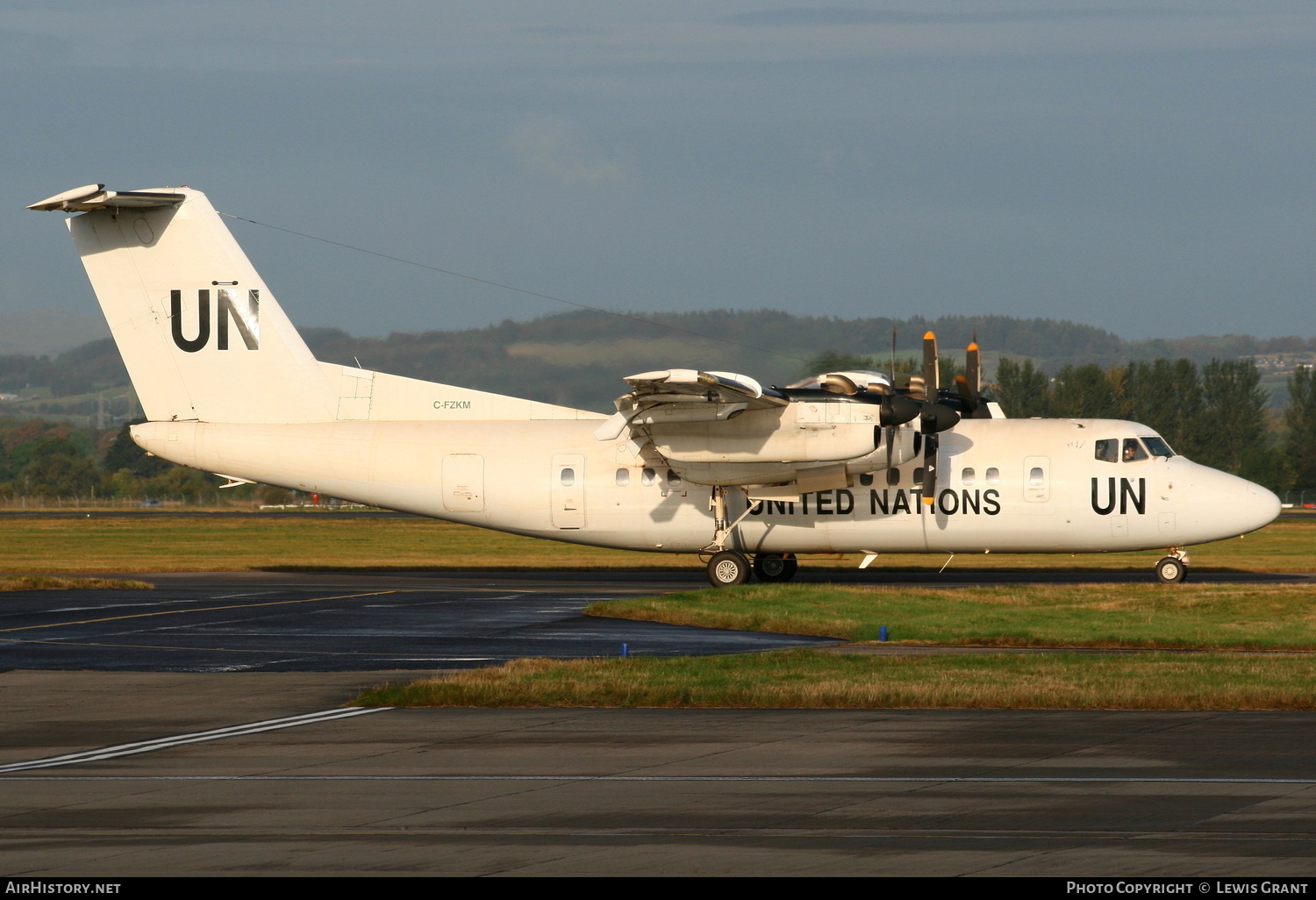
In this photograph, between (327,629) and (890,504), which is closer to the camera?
(327,629)

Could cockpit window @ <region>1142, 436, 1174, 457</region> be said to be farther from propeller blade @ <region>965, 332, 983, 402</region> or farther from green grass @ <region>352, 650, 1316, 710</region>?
green grass @ <region>352, 650, 1316, 710</region>

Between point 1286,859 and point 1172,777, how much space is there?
2.49 metres

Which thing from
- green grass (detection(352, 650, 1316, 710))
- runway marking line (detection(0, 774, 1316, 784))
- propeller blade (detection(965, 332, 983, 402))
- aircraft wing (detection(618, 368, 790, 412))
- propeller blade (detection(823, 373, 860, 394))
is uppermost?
propeller blade (detection(965, 332, 983, 402))

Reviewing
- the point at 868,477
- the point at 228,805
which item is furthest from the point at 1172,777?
the point at 868,477

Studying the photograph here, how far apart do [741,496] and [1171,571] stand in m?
8.87

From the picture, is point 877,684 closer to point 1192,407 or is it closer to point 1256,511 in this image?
point 1256,511

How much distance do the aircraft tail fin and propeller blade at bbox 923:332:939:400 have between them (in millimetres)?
12828

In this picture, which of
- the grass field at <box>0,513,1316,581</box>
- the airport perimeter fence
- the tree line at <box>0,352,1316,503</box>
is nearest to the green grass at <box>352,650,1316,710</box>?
the grass field at <box>0,513,1316,581</box>

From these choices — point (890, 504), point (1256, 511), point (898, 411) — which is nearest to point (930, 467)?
point (890, 504)

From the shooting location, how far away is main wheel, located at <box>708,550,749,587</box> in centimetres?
2762

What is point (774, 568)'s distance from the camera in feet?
97.2

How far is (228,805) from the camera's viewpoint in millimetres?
9367

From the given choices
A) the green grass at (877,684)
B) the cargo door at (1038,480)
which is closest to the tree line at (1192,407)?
the cargo door at (1038,480)
